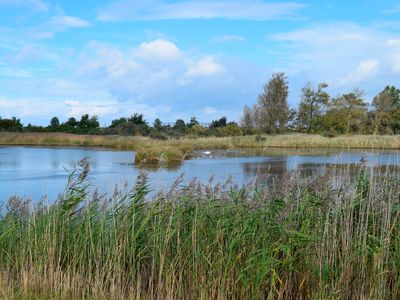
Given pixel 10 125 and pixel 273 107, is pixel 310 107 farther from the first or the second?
pixel 10 125

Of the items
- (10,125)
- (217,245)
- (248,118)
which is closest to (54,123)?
(10,125)

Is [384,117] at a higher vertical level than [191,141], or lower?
higher

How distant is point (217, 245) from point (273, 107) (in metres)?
50.5

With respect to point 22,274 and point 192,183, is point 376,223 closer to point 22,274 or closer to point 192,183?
point 192,183

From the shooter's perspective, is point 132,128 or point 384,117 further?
point 132,128

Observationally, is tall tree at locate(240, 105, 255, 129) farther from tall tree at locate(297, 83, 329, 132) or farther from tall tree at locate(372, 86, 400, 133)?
tall tree at locate(372, 86, 400, 133)

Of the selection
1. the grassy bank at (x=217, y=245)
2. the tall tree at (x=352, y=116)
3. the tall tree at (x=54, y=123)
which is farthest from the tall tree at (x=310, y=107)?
the grassy bank at (x=217, y=245)

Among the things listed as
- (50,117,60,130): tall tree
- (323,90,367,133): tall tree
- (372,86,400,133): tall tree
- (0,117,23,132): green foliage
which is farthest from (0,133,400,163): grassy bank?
(372,86,400,133): tall tree

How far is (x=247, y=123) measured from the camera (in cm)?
5506

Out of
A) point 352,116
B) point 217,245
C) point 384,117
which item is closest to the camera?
point 217,245

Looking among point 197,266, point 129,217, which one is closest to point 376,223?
point 197,266

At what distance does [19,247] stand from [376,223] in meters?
3.82

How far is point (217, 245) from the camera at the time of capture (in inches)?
197

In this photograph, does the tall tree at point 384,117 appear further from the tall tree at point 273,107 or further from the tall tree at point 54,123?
the tall tree at point 54,123
